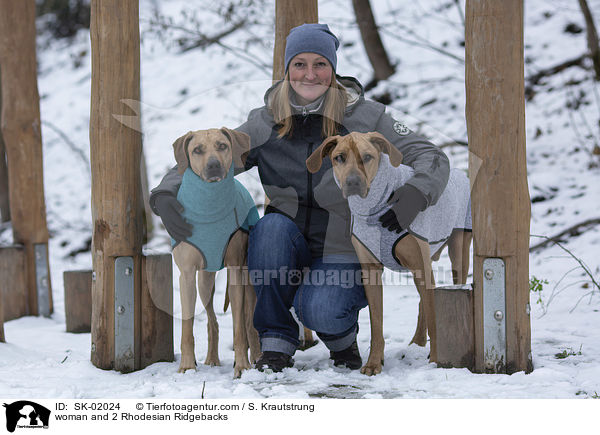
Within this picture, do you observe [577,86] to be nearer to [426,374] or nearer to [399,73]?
[399,73]

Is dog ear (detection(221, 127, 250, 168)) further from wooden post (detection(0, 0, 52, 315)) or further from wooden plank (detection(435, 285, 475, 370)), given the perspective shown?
wooden post (detection(0, 0, 52, 315))

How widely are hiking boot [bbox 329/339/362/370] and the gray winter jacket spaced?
0.46 metres

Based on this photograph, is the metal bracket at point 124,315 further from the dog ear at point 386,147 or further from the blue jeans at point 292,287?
the dog ear at point 386,147

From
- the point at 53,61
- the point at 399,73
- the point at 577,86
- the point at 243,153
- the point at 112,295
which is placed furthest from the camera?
the point at 53,61

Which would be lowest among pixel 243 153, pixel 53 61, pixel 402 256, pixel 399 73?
pixel 402 256

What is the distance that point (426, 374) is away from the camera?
105 inches

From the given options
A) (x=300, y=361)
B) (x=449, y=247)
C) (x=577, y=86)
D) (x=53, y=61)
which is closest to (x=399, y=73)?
(x=577, y=86)

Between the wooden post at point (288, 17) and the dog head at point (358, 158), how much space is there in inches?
51.0

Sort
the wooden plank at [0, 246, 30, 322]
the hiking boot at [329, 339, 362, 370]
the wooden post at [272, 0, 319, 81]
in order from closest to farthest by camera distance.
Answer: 1. the hiking boot at [329, 339, 362, 370]
2. the wooden post at [272, 0, 319, 81]
3. the wooden plank at [0, 246, 30, 322]

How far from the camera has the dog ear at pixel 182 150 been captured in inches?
107

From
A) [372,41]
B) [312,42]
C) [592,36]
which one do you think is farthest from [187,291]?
[372,41]

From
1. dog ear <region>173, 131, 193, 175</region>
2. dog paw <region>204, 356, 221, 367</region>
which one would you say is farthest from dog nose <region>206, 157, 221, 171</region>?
dog paw <region>204, 356, 221, 367</region>

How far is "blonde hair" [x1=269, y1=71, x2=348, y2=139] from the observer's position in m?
2.82

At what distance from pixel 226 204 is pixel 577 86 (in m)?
5.35
